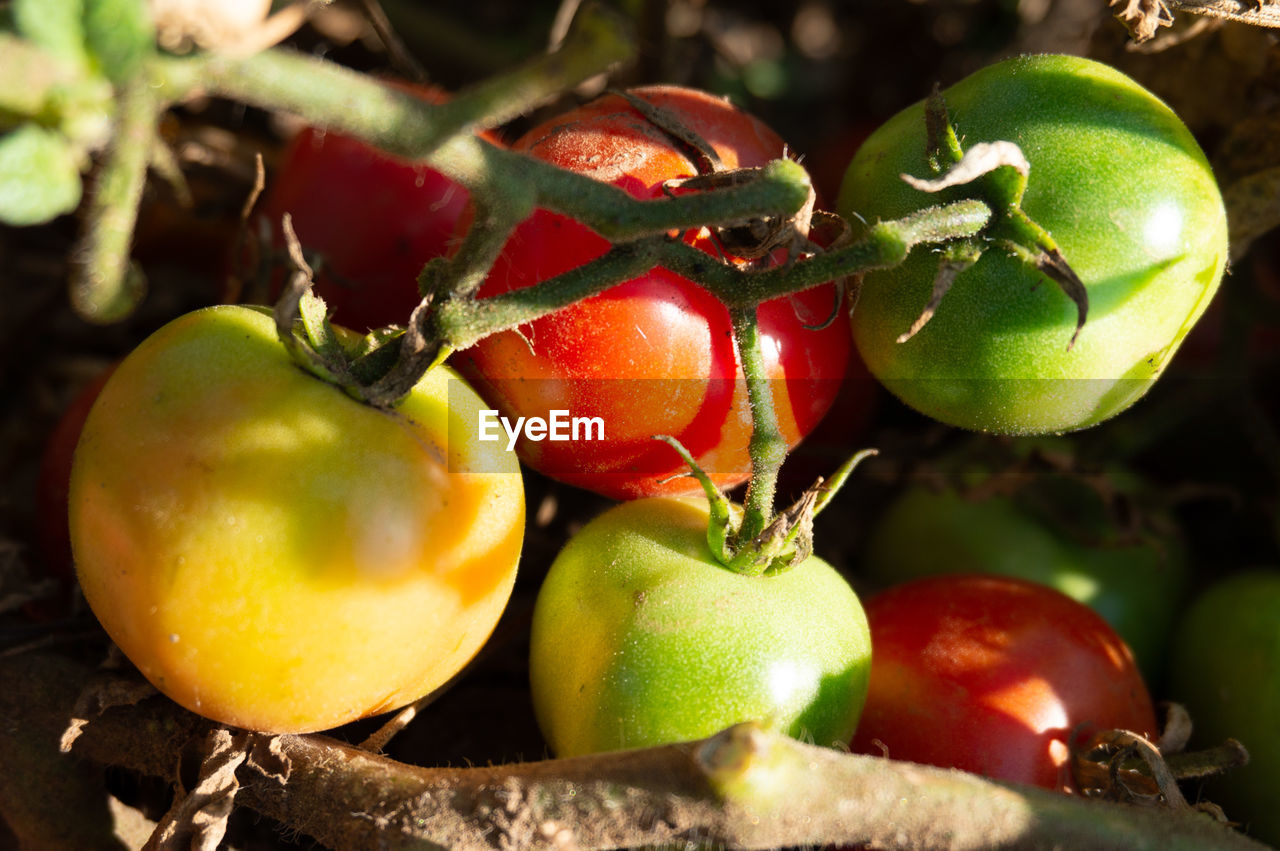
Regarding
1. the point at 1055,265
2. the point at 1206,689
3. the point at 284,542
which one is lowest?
the point at 1206,689

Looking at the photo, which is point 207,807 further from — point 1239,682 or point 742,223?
point 1239,682

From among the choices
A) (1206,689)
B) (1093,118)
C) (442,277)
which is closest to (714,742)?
(442,277)

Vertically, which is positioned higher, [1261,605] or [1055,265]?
[1055,265]

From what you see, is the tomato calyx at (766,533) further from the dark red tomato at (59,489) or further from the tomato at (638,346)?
the dark red tomato at (59,489)

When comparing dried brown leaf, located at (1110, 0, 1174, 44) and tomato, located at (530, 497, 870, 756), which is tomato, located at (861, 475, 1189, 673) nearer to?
tomato, located at (530, 497, 870, 756)

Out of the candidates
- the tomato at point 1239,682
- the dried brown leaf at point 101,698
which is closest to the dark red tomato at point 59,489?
the dried brown leaf at point 101,698

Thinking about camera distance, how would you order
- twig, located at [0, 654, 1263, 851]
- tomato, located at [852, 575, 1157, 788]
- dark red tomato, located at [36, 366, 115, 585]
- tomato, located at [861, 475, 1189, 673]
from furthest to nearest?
tomato, located at [861, 475, 1189, 673] → dark red tomato, located at [36, 366, 115, 585] → tomato, located at [852, 575, 1157, 788] → twig, located at [0, 654, 1263, 851]

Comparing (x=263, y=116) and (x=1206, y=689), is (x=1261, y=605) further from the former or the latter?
(x=263, y=116)

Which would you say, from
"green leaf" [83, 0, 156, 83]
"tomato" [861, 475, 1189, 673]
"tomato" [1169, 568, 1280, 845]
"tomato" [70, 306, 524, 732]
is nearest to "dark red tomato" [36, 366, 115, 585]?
"tomato" [70, 306, 524, 732]
